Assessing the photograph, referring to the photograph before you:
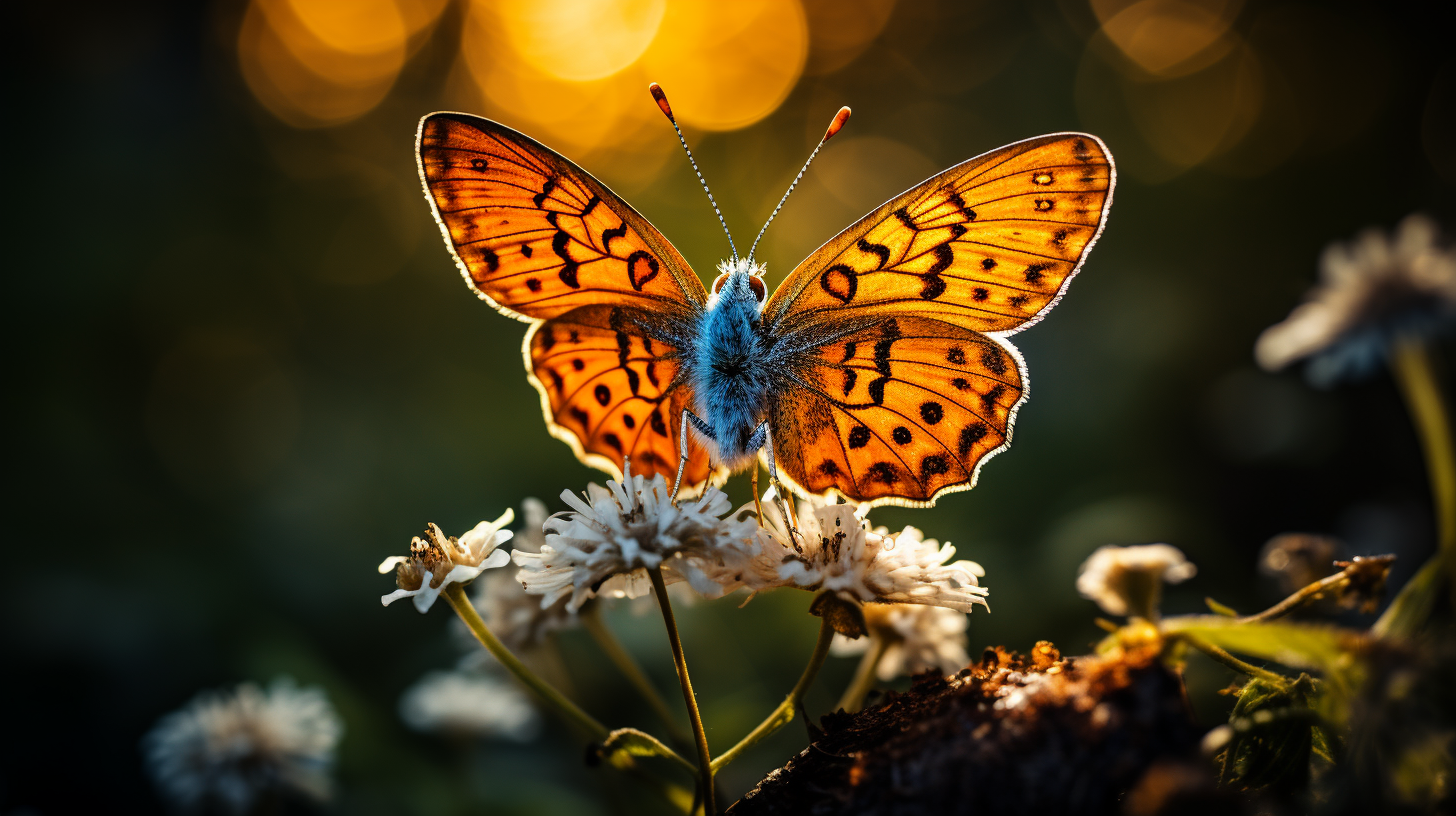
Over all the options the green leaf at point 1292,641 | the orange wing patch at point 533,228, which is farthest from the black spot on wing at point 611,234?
the green leaf at point 1292,641

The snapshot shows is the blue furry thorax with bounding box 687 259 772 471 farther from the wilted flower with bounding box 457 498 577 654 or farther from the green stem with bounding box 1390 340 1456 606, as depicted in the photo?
the green stem with bounding box 1390 340 1456 606

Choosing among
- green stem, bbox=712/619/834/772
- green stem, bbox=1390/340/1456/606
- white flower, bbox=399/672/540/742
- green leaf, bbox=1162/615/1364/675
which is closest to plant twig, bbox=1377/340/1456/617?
green stem, bbox=1390/340/1456/606

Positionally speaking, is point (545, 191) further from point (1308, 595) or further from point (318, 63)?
point (318, 63)

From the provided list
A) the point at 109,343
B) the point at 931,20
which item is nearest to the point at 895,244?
the point at 109,343

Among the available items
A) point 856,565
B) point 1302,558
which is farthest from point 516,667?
point 1302,558

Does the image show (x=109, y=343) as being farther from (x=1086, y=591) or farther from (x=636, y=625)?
(x=1086, y=591)

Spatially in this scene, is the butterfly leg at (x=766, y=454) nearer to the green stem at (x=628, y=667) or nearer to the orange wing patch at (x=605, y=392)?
the orange wing patch at (x=605, y=392)

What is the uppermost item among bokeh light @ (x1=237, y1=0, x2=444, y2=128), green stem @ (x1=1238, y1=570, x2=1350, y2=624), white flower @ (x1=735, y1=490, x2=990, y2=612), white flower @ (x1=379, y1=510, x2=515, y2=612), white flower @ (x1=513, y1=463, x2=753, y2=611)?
bokeh light @ (x1=237, y1=0, x2=444, y2=128)
